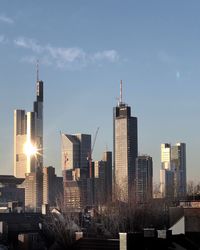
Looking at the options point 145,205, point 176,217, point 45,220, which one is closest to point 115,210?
point 145,205

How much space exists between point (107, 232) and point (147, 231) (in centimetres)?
4586

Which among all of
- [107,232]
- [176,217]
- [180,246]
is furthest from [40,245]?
[180,246]

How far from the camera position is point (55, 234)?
97625 millimetres

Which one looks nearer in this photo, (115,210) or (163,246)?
(163,246)

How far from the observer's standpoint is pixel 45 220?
373ft

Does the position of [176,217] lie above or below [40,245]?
above

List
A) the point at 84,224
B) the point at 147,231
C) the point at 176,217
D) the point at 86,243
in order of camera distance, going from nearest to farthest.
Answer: the point at 147,231
the point at 86,243
the point at 176,217
the point at 84,224

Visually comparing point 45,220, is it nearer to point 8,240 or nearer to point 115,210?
point 8,240

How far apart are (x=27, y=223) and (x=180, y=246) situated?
5311 cm

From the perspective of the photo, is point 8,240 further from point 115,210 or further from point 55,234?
point 115,210

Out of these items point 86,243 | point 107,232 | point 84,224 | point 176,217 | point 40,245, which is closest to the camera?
point 86,243

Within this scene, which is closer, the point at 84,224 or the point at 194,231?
the point at 194,231

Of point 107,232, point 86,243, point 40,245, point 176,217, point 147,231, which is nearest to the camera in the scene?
point 147,231

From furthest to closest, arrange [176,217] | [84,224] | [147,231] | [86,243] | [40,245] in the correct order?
[84,224]
[40,245]
[176,217]
[86,243]
[147,231]
